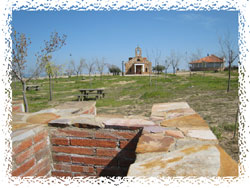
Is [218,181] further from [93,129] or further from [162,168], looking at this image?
[93,129]

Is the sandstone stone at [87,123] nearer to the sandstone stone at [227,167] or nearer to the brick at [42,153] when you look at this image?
the brick at [42,153]

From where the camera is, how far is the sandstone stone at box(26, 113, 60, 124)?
6.50 ft

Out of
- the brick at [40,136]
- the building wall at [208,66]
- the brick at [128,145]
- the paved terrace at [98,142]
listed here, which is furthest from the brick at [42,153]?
the building wall at [208,66]

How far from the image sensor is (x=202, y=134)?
57.9 inches

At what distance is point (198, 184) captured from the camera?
0.86 metres

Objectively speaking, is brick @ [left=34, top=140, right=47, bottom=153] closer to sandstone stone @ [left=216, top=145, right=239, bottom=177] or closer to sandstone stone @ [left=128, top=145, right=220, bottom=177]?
sandstone stone @ [left=128, top=145, right=220, bottom=177]

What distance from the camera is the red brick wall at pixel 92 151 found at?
5.73 ft

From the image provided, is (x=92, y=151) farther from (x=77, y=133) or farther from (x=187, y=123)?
(x=187, y=123)

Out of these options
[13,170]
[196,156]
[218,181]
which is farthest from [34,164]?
[218,181]

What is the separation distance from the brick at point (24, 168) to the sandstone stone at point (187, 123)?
1278 millimetres

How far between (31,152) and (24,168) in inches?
5.7

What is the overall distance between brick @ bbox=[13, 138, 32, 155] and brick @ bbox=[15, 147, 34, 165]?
38 mm

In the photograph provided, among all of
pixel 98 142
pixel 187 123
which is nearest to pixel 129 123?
pixel 98 142

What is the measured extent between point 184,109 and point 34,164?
70.6 inches
